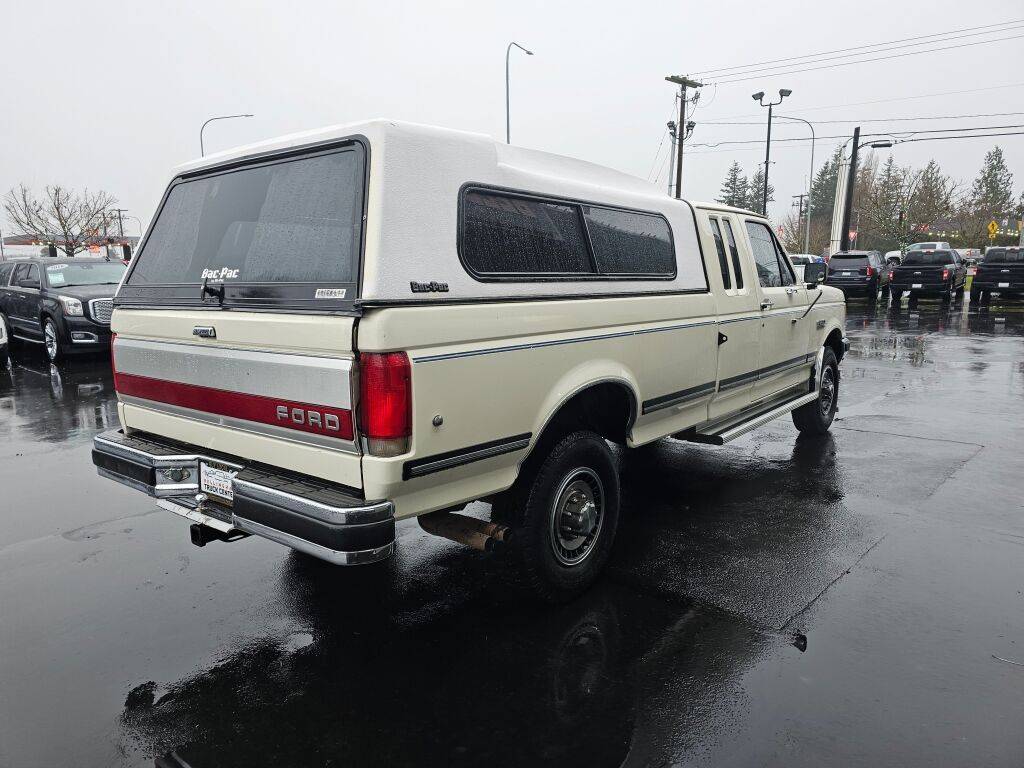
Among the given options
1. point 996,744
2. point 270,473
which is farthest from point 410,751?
point 996,744

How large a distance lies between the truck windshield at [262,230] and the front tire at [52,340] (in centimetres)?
947

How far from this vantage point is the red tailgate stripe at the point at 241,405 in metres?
2.92

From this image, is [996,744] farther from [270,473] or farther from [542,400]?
[270,473]

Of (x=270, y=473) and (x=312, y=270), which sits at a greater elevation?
(x=312, y=270)

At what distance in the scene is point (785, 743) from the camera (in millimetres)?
2684

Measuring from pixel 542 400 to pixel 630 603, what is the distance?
1210mm

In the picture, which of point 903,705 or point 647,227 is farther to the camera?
point 647,227

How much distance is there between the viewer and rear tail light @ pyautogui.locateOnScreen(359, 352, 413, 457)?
2777 mm

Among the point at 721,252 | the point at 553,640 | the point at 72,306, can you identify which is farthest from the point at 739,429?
the point at 72,306

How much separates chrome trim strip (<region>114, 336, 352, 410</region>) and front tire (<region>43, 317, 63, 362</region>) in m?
9.63

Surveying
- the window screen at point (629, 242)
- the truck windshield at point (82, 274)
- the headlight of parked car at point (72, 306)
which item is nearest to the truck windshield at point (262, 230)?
the window screen at point (629, 242)

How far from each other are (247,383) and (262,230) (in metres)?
0.77

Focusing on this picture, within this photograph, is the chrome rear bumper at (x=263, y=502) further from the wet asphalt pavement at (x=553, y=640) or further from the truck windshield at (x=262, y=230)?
the truck windshield at (x=262, y=230)

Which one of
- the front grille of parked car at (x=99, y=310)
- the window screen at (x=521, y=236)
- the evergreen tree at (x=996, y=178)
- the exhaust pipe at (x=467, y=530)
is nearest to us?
the window screen at (x=521, y=236)
